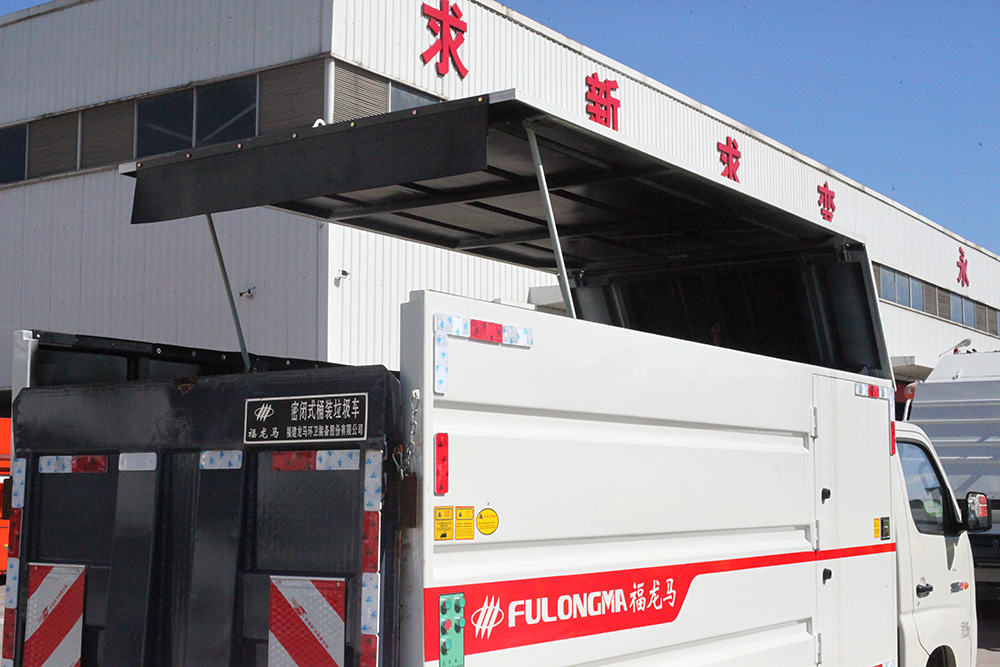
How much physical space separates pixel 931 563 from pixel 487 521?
3913 millimetres

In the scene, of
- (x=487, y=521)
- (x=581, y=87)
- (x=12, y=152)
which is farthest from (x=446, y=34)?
(x=487, y=521)

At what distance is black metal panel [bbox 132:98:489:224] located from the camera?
4.11 m

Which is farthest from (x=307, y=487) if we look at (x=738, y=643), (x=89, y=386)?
(x=738, y=643)

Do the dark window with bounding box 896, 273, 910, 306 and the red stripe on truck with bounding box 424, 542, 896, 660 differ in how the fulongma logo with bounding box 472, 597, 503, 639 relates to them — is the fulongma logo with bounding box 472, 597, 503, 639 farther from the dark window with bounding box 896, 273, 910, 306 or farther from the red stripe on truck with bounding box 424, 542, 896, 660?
the dark window with bounding box 896, 273, 910, 306

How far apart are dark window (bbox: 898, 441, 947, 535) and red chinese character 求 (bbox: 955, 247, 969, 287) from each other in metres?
32.2

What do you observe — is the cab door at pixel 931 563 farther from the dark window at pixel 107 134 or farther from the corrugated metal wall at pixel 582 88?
the dark window at pixel 107 134

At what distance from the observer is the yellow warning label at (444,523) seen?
10.8 ft

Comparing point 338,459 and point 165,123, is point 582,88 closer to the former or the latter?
point 165,123

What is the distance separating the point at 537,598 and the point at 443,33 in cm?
1418

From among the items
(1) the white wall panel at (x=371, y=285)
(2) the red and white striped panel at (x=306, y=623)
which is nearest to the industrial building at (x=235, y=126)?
(1) the white wall panel at (x=371, y=285)

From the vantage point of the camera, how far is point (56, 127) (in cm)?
1877

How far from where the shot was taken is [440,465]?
3305 mm

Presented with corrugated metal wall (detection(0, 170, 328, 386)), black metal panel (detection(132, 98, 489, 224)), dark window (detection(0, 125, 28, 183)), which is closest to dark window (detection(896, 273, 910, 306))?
corrugated metal wall (detection(0, 170, 328, 386))

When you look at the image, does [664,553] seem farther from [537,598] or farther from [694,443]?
[537,598]
